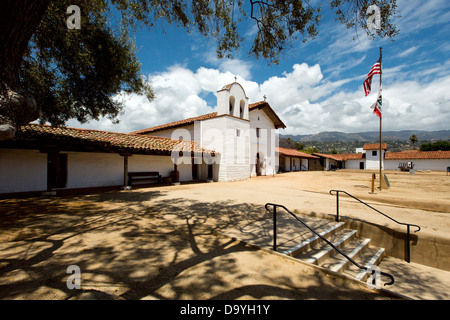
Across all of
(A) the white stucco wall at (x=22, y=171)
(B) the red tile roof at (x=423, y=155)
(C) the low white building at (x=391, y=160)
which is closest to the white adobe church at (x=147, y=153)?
(A) the white stucco wall at (x=22, y=171)

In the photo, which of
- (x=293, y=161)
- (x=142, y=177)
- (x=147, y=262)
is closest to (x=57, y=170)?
(x=142, y=177)

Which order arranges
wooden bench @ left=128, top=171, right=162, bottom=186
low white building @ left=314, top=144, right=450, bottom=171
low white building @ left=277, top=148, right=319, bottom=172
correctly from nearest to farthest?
wooden bench @ left=128, top=171, right=162, bottom=186 < low white building @ left=277, top=148, right=319, bottom=172 < low white building @ left=314, top=144, right=450, bottom=171

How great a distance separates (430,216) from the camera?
6.91 metres

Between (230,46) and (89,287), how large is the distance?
25.9 ft

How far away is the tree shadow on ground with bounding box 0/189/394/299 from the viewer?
2611 mm

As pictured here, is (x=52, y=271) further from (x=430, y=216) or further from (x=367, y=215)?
(x=430, y=216)

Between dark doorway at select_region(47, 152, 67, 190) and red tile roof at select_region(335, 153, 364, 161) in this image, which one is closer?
dark doorway at select_region(47, 152, 67, 190)

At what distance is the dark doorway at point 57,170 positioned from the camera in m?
11.3

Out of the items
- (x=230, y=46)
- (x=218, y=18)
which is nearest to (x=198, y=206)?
(x=230, y=46)

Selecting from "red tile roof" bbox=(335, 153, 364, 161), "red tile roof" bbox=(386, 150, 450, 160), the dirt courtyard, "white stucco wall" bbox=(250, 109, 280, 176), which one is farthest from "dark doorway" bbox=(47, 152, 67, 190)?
"red tile roof" bbox=(335, 153, 364, 161)

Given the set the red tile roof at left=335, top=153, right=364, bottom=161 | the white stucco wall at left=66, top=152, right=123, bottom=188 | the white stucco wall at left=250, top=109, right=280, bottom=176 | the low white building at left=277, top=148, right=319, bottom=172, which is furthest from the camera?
the red tile roof at left=335, top=153, right=364, bottom=161

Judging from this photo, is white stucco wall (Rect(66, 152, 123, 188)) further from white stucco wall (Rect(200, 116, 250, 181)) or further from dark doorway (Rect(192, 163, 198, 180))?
white stucco wall (Rect(200, 116, 250, 181))

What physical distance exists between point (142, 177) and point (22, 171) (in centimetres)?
622

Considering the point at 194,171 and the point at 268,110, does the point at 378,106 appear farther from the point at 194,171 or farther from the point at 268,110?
the point at 194,171
